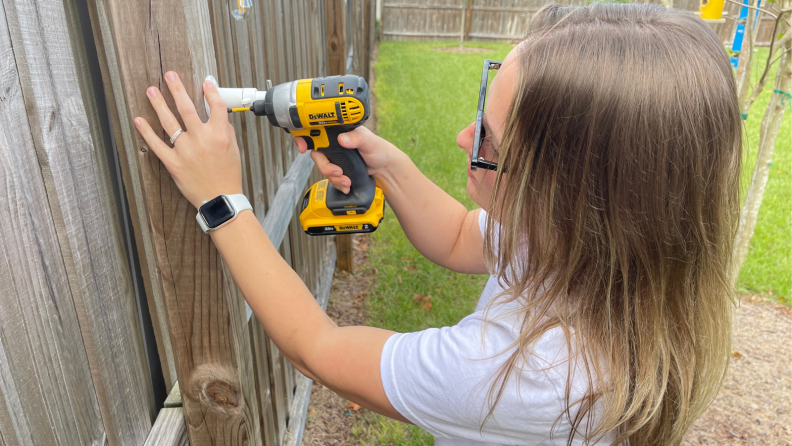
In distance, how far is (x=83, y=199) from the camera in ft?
3.58

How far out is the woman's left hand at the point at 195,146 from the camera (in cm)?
115

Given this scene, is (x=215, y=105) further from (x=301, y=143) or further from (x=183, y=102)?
(x=301, y=143)

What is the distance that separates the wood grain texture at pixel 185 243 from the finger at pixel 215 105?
0.03 metres

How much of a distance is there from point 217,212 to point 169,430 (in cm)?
64

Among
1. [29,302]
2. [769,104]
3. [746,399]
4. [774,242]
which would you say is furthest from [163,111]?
[774,242]

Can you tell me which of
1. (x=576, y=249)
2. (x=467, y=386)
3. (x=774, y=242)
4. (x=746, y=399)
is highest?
(x=576, y=249)

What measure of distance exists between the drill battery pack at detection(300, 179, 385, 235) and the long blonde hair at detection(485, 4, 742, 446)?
63cm

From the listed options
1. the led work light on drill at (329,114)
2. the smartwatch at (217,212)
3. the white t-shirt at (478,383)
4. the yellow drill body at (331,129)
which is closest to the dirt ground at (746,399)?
the yellow drill body at (331,129)

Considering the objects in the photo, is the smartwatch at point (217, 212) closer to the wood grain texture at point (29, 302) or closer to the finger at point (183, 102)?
the finger at point (183, 102)

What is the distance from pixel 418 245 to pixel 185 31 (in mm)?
1220

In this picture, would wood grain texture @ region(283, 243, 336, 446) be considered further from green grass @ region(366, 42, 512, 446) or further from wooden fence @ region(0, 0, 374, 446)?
wooden fence @ region(0, 0, 374, 446)

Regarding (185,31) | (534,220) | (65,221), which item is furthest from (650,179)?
(65,221)

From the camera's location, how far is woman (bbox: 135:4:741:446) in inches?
45.6

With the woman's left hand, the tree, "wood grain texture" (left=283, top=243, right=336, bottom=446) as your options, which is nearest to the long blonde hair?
the woman's left hand
